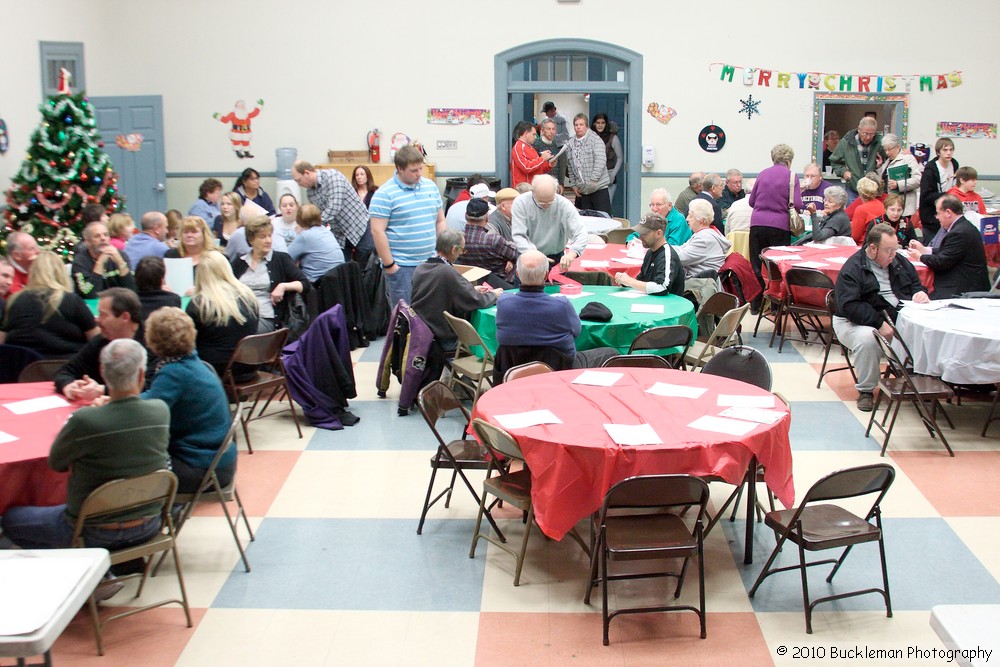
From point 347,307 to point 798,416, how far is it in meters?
3.75

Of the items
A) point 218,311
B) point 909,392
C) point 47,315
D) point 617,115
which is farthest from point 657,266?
point 617,115

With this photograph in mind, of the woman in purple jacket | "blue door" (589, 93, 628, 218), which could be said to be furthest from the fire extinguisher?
the woman in purple jacket

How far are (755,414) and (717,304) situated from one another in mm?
2729

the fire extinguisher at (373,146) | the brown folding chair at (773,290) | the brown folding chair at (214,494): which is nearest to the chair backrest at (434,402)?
the brown folding chair at (214,494)

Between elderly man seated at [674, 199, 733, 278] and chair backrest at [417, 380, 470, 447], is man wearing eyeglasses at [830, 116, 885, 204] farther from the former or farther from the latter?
chair backrest at [417, 380, 470, 447]

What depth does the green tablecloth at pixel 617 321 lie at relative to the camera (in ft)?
21.0

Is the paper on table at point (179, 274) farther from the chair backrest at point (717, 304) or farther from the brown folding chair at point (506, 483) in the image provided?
the chair backrest at point (717, 304)

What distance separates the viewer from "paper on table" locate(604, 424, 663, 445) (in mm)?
4238

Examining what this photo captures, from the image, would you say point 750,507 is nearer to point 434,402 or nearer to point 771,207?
point 434,402

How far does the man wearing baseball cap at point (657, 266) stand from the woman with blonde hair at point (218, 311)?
8.96 ft

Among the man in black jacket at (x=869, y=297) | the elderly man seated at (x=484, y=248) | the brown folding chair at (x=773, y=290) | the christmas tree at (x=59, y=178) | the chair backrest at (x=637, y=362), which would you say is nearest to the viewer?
the chair backrest at (x=637, y=362)

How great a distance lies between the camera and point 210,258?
612 centimetres

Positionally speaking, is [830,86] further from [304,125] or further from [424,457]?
[424,457]

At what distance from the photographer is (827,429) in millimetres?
6664
